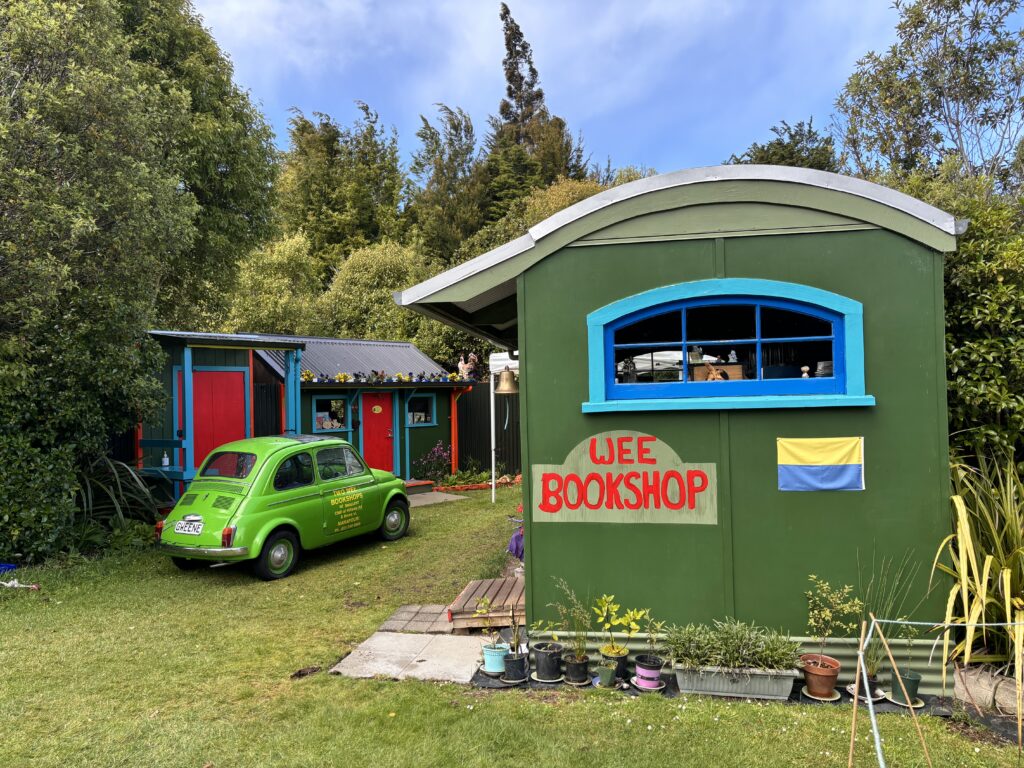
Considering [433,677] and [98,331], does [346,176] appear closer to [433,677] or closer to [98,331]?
[98,331]

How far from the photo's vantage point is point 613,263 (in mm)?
4859

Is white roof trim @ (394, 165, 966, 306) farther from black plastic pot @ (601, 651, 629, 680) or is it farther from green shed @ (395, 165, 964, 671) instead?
black plastic pot @ (601, 651, 629, 680)

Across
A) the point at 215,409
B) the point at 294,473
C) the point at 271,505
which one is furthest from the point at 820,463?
the point at 215,409

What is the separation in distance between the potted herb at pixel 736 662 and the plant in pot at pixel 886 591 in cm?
49

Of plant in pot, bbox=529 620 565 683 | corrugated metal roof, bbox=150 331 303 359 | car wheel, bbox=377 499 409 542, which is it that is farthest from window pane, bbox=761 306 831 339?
corrugated metal roof, bbox=150 331 303 359

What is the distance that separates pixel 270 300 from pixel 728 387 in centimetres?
2194

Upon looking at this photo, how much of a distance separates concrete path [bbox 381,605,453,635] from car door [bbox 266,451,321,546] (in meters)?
2.09

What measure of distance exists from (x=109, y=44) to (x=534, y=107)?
3384 centimetres

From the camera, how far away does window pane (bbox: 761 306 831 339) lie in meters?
4.71

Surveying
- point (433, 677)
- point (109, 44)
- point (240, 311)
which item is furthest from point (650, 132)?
point (433, 677)

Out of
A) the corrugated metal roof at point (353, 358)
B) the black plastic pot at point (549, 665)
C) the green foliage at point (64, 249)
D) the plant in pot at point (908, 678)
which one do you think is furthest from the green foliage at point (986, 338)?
the corrugated metal roof at point (353, 358)

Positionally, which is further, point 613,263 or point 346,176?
point 346,176

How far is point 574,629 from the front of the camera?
4.82 metres

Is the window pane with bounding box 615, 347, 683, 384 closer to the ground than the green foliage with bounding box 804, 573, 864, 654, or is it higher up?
higher up
